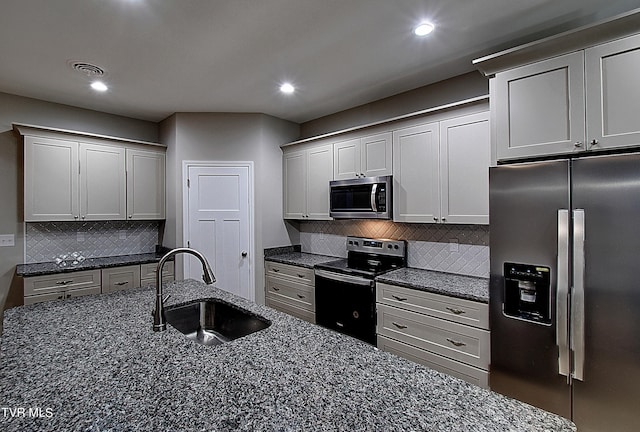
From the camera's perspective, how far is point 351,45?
91.4 inches

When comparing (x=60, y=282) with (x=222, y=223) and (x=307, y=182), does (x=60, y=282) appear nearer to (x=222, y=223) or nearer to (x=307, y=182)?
(x=222, y=223)

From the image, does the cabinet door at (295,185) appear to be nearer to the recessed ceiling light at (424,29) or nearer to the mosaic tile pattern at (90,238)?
the mosaic tile pattern at (90,238)

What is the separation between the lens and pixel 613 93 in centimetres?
174

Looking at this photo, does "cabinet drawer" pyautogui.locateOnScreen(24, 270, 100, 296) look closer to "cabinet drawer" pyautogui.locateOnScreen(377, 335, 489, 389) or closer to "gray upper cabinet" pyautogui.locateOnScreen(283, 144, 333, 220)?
"gray upper cabinet" pyautogui.locateOnScreen(283, 144, 333, 220)

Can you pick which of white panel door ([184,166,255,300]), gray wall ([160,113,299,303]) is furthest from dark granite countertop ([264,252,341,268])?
white panel door ([184,166,255,300])

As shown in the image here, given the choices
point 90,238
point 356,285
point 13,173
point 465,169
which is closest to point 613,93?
point 465,169

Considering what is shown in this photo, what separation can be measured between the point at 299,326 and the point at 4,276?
11.7 ft

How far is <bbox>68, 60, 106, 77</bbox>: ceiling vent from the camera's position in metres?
2.58

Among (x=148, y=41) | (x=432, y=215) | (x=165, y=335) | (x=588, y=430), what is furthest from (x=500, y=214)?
(x=148, y=41)

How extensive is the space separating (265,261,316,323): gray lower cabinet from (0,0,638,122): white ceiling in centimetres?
196

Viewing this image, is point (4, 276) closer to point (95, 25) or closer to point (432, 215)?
point (95, 25)

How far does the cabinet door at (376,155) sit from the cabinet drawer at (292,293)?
4.68 feet

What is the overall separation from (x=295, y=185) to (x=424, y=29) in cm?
235

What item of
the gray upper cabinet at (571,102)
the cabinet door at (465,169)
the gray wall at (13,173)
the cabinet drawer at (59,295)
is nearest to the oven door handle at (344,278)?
the cabinet door at (465,169)
